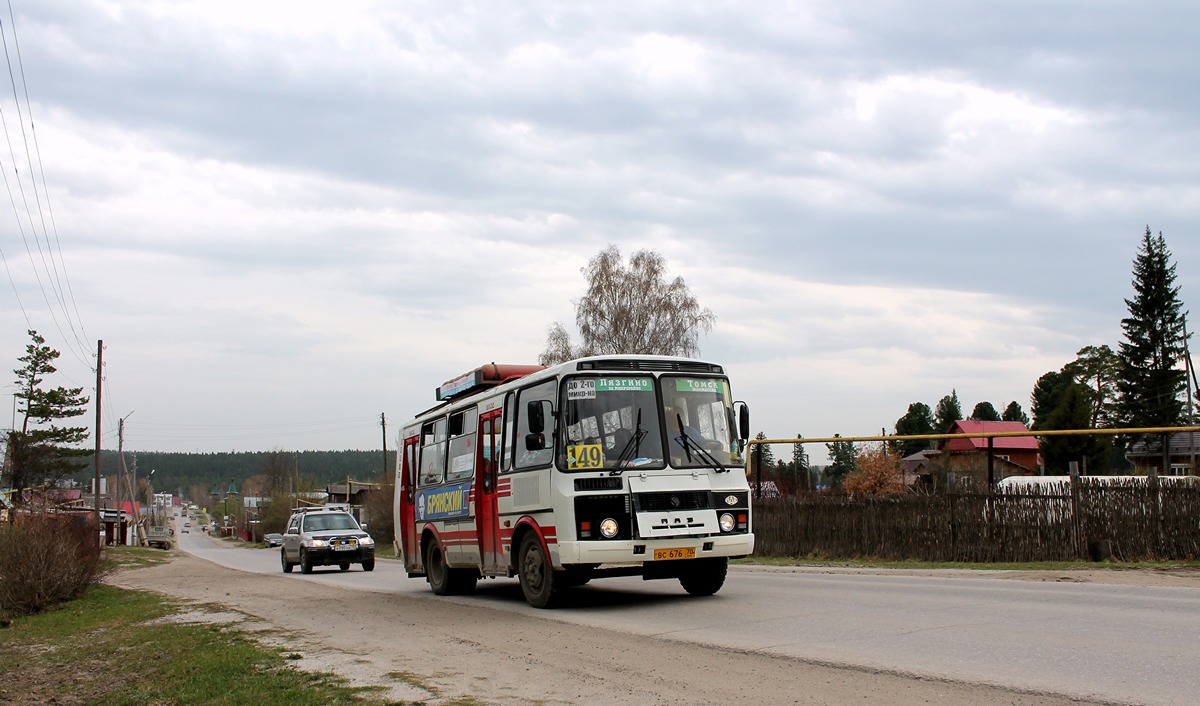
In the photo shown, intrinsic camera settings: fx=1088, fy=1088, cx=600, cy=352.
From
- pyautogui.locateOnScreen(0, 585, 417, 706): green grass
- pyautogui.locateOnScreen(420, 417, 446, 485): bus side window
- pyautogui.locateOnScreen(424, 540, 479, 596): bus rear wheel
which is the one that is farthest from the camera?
pyautogui.locateOnScreen(420, 417, 446, 485): bus side window

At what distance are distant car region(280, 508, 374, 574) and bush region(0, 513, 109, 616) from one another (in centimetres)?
769

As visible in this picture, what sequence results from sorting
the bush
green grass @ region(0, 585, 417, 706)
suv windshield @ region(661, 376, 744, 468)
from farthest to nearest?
1. the bush
2. suv windshield @ region(661, 376, 744, 468)
3. green grass @ region(0, 585, 417, 706)

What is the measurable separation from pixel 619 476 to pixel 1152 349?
7110cm

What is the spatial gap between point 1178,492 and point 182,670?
16.6 meters

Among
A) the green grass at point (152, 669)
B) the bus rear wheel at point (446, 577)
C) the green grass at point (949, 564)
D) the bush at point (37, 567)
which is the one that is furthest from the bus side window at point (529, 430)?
the bush at point (37, 567)

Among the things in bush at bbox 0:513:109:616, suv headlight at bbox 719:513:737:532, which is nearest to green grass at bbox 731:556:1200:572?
suv headlight at bbox 719:513:737:532

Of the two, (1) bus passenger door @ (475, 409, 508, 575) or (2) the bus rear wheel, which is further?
(2) the bus rear wheel

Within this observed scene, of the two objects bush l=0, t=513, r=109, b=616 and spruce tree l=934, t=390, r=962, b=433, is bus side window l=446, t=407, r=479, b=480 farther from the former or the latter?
spruce tree l=934, t=390, r=962, b=433

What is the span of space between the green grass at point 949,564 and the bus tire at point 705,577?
6932mm

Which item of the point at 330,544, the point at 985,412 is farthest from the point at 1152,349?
the point at 330,544

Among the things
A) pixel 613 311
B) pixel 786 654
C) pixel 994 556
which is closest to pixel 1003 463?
pixel 994 556

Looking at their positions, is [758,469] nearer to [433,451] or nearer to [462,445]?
[433,451]

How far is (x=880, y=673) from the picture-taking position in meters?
8.02

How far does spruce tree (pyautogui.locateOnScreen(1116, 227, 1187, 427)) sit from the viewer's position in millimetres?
70562
